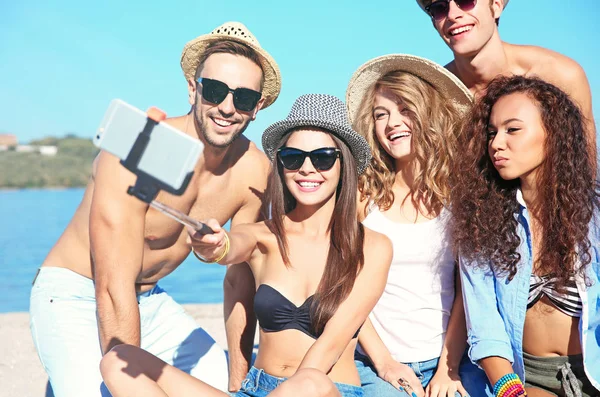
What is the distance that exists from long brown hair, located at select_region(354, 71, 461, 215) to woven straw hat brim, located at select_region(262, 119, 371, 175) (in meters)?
0.28

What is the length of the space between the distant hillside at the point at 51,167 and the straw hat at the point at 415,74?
2359 inches

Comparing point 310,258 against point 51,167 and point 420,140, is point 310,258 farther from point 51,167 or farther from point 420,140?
point 51,167

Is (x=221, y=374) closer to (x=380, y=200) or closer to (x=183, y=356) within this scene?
(x=183, y=356)

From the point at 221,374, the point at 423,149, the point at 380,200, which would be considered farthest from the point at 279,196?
the point at 221,374

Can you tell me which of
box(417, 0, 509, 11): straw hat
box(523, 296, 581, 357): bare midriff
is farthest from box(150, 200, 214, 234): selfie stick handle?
box(417, 0, 509, 11): straw hat

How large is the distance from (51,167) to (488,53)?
209 feet

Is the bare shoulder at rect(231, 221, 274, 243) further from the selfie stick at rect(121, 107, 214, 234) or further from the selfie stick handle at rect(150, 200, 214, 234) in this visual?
the selfie stick at rect(121, 107, 214, 234)

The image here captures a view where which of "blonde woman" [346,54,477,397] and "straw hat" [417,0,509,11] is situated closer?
"blonde woman" [346,54,477,397]

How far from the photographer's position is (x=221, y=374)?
4.36 metres

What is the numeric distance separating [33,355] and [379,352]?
12.9 feet

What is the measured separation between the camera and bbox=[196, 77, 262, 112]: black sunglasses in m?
3.81

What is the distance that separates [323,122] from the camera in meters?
3.50

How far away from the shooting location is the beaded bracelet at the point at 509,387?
325 centimetres

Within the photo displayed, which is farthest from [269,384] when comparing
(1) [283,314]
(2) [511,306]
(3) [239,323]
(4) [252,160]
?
(4) [252,160]
